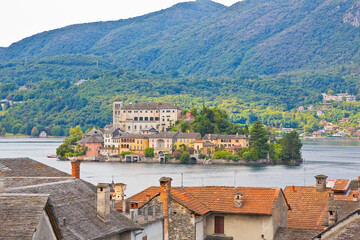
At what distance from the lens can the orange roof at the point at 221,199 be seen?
24.1 metres

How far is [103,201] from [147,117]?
163 m

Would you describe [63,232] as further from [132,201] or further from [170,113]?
[170,113]

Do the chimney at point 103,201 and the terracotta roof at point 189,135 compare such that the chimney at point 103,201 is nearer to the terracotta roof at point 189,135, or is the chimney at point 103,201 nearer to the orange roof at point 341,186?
the orange roof at point 341,186

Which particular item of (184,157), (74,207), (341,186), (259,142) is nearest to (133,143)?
(184,157)

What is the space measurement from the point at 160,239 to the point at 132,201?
2.00 meters

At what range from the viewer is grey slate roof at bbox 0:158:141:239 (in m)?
16.1

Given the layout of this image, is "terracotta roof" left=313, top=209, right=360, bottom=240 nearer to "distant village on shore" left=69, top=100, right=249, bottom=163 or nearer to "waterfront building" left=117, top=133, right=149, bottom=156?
"distant village on shore" left=69, top=100, right=249, bottom=163

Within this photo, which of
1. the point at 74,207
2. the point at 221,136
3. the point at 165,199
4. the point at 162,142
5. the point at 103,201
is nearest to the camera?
the point at 74,207

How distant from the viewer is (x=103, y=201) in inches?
702

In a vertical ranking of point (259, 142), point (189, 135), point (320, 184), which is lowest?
point (259, 142)

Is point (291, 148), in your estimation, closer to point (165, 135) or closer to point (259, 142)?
point (259, 142)

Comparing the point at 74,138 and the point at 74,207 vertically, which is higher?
the point at 74,207

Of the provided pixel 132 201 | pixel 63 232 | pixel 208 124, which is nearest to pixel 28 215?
pixel 63 232

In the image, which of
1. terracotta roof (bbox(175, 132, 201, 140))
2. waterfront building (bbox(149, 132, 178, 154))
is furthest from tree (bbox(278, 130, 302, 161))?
waterfront building (bbox(149, 132, 178, 154))
